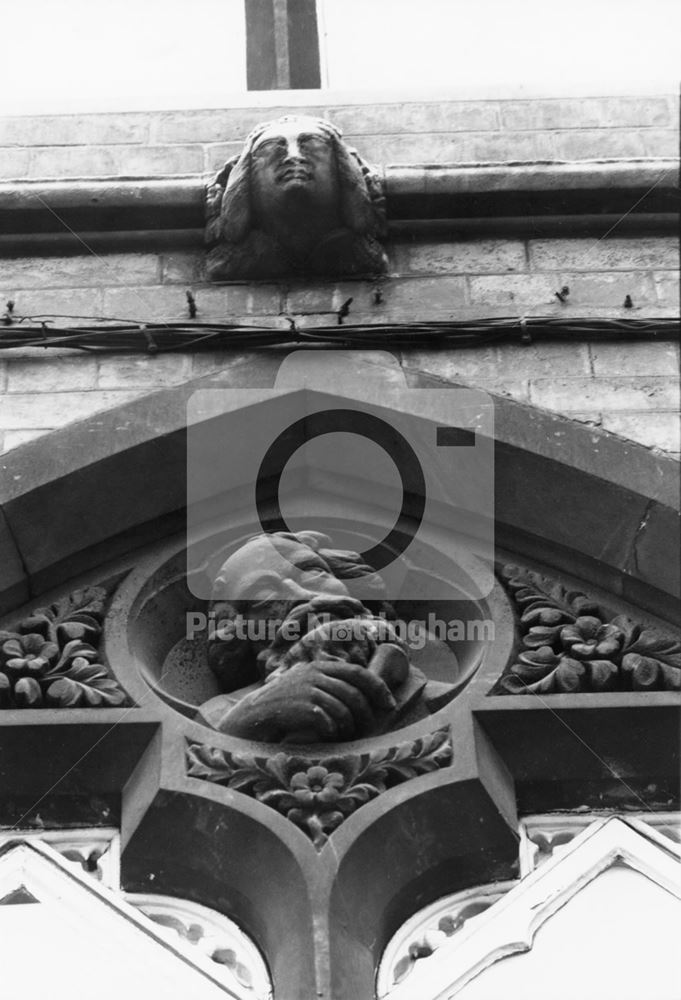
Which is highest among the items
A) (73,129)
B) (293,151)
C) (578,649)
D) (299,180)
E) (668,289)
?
(73,129)

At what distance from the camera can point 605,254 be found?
6703 millimetres

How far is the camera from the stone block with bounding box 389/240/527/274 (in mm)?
6676

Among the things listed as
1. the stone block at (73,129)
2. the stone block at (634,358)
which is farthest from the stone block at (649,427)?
the stone block at (73,129)

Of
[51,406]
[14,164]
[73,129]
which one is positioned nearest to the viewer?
[51,406]

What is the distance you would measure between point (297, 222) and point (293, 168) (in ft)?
0.52

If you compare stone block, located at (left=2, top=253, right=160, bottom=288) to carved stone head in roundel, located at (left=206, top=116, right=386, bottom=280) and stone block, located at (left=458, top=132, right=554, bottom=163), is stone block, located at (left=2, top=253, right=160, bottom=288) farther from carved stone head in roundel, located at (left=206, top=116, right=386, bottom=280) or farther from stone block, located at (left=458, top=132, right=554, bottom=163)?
stone block, located at (left=458, top=132, right=554, bottom=163)

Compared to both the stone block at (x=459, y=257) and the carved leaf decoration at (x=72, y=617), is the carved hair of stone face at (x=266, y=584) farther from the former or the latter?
the stone block at (x=459, y=257)

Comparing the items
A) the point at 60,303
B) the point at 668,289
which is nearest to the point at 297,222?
the point at 60,303

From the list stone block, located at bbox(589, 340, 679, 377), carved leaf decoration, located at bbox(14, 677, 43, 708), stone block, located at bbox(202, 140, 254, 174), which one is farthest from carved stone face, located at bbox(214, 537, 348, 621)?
stone block, located at bbox(202, 140, 254, 174)

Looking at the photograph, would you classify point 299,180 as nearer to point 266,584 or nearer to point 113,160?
point 113,160

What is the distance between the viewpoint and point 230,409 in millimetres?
6156

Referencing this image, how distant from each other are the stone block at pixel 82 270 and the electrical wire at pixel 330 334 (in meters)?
0.29

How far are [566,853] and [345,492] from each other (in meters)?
1.37

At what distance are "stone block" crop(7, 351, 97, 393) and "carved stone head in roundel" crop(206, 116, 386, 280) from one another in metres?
0.56
